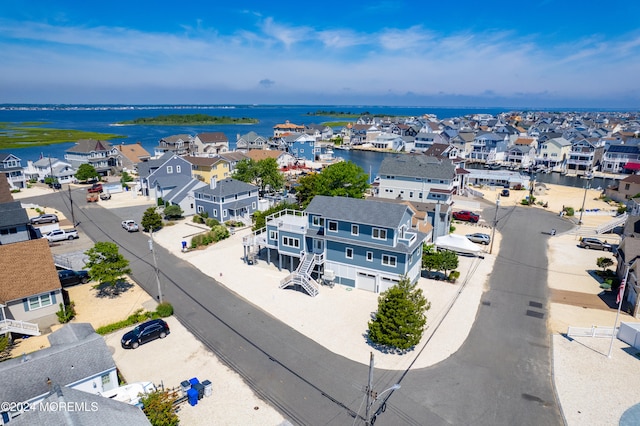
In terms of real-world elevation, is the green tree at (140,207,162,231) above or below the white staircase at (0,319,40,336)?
above

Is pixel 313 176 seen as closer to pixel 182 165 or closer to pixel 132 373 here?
pixel 182 165

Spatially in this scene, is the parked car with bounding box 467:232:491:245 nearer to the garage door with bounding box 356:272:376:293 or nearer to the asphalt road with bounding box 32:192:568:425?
the asphalt road with bounding box 32:192:568:425

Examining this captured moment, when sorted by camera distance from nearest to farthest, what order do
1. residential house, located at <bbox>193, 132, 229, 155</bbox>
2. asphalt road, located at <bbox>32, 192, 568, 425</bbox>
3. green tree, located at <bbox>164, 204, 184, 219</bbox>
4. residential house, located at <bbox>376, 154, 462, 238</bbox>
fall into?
asphalt road, located at <bbox>32, 192, 568, 425</bbox>, green tree, located at <bbox>164, 204, 184, 219</bbox>, residential house, located at <bbox>376, 154, 462, 238</bbox>, residential house, located at <bbox>193, 132, 229, 155</bbox>

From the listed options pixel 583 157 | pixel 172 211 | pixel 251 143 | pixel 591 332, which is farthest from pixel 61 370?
pixel 583 157

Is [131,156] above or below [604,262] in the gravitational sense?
above

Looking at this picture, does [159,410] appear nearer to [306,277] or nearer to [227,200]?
[306,277]

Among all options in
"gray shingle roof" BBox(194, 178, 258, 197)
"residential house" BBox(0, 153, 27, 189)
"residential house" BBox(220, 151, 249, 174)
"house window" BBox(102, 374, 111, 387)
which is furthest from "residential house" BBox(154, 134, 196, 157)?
"house window" BBox(102, 374, 111, 387)

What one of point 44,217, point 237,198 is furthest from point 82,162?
point 237,198
